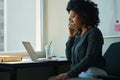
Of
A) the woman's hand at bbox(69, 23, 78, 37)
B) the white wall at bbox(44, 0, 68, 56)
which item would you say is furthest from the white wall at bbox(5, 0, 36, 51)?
the woman's hand at bbox(69, 23, 78, 37)

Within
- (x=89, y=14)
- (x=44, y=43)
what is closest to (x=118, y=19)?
(x=89, y=14)

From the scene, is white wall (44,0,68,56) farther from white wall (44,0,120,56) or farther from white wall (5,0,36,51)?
white wall (5,0,36,51)

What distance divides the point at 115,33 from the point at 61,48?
89 cm

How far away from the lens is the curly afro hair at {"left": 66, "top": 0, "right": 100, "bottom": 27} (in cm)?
Answer: 215

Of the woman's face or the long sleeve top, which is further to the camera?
the woman's face

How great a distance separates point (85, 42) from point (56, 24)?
123cm

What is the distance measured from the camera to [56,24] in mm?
3246

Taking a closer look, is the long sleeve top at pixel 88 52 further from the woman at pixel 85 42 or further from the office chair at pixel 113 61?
the office chair at pixel 113 61

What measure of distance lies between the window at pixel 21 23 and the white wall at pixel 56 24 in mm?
100

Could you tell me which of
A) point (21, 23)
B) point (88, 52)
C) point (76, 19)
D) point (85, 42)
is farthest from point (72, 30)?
point (21, 23)

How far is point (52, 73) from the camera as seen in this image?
10.2 ft

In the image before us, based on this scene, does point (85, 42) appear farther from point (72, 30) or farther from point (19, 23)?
point (19, 23)

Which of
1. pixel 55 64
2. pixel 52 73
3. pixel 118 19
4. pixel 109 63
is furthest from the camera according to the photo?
pixel 52 73

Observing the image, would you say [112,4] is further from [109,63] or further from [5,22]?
[5,22]
